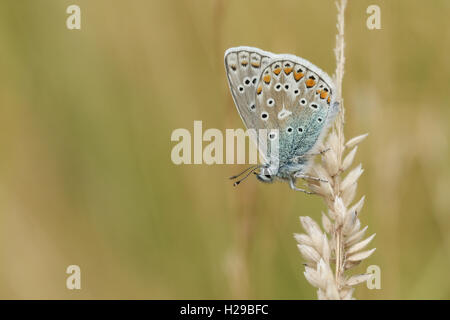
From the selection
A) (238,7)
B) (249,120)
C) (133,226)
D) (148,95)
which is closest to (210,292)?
(133,226)

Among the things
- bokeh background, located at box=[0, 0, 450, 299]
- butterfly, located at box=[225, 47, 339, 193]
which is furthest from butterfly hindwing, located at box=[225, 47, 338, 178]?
bokeh background, located at box=[0, 0, 450, 299]

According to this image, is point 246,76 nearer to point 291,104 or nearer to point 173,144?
point 291,104

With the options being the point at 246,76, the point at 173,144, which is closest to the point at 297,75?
the point at 246,76

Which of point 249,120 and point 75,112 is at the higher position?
point 75,112
